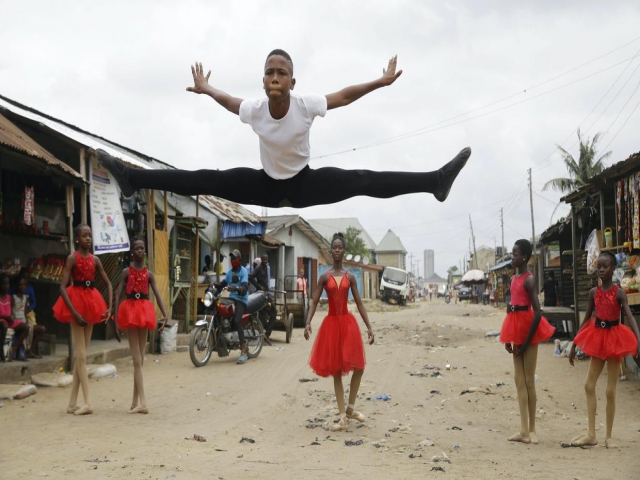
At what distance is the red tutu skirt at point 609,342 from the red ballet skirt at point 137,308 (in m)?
4.88

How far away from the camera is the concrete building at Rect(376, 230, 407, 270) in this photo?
87.8 metres

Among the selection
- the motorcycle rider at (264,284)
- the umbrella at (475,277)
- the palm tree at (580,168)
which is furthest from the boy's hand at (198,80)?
the umbrella at (475,277)

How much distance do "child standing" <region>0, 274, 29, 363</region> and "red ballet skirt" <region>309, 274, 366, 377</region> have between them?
5091 millimetres

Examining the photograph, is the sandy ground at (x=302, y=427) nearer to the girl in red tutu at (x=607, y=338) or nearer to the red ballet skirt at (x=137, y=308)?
the girl in red tutu at (x=607, y=338)

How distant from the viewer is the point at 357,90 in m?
3.55

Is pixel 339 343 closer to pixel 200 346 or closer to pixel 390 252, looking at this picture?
pixel 200 346

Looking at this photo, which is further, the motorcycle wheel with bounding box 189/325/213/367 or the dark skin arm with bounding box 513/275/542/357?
the motorcycle wheel with bounding box 189/325/213/367

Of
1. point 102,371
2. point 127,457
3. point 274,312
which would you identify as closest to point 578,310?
point 274,312

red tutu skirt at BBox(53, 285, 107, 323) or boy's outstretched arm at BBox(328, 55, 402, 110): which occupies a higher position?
boy's outstretched arm at BBox(328, 55, 402, 110)

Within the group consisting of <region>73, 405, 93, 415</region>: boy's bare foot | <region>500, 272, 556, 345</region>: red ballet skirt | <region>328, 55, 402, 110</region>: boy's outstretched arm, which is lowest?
<region>73, 405, 93, 415</region>: boy's bare foot

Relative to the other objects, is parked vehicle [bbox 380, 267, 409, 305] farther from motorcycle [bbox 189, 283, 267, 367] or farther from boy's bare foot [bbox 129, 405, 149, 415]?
boy's bare foot [bbox 129, 405, 149, 415]

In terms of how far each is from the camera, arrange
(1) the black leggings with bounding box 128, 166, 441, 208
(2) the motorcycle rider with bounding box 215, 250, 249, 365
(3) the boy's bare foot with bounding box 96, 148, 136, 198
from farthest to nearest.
Result: (2) the motorcycle rider with bounding box 215, 250, 249, 365
(3) the boy's bare foot with bounding box 96, 148, 136, 198
(1) the black leggings with bounding box 128, 166, 441, 208

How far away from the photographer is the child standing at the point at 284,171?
3.43 meters

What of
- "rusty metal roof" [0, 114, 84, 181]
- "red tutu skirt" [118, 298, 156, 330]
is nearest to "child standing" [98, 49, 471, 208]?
"red tutu skirt" [118, 298, 156, 330]
